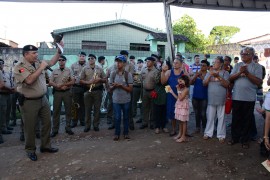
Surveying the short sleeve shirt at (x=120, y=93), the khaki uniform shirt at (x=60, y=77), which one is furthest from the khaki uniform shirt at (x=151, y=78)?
the khaki uniform shirt at (x=60, y=77)

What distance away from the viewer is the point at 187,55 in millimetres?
13180

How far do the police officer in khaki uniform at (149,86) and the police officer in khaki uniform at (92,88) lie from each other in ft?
3.79

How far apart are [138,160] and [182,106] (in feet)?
5.47

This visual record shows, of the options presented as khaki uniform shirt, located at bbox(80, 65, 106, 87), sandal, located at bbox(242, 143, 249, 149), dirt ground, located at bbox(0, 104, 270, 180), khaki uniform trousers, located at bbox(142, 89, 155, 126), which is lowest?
dirt ground, located at bbox(0, 104, 270, 180)

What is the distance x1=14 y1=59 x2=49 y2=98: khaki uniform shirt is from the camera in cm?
435

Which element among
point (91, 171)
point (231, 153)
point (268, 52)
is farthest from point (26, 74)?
point (268, 52)

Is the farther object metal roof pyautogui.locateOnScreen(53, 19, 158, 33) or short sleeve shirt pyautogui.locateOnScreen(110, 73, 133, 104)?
metal roof pyautogui.locateOnScreen(53, 19, 158, 33)

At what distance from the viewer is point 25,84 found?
14.8 ft

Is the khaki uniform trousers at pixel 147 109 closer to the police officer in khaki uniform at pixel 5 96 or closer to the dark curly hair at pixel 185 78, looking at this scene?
the dark curly hair at pixel 185 78

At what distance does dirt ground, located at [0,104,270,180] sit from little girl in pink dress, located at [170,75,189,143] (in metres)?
0.28

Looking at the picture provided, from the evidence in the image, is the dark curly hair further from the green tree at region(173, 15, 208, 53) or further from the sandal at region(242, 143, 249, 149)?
the green tree at region(173, 15, 208, 53)

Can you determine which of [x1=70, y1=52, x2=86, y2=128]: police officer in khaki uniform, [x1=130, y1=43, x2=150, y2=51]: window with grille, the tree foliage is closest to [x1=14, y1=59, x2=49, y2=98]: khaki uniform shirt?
[x1=70, y1=52, x2=86, y2=128]: police officer in khaki uniform

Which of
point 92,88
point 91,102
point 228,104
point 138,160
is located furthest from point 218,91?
point 91,102

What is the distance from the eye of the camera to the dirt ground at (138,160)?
13.4 feet
